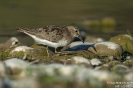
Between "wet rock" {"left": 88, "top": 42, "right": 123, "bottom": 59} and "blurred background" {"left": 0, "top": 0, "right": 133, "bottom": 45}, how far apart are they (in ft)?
17.4

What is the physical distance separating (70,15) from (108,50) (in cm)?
1236

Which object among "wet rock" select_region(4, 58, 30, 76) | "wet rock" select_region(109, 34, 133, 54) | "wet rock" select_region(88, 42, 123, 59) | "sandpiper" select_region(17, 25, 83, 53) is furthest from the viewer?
"wet rock" select_region(109, 34, 133, 54)

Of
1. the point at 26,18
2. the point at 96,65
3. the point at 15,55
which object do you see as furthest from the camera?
the point at 26,18

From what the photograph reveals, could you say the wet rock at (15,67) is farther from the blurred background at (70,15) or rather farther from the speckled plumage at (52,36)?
the blurred background at (70,15)

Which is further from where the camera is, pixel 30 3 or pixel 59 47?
pixel 30 3

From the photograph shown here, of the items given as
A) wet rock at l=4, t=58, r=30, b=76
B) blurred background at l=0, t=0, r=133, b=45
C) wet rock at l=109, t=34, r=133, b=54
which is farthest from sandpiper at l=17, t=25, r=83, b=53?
blurred background at l=0, t=0, r=133, b=45

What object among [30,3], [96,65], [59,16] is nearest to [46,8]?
[30,3]

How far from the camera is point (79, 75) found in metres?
7.28

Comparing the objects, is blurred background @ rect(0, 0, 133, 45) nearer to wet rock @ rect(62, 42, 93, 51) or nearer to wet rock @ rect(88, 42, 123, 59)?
wet rock @ rect(62, 42, 93, 51)

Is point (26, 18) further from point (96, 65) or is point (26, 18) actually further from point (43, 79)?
point (43, 79)

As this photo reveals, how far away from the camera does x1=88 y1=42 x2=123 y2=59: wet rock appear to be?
12.0 m

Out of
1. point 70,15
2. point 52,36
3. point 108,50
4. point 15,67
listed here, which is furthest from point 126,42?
point 70,15

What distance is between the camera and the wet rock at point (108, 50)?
1202 centimetres

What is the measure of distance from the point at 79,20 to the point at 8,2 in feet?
17.2
